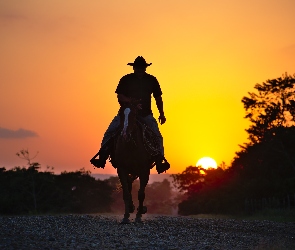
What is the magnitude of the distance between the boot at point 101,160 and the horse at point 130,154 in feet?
0.76

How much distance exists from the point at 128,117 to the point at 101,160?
87.1 inches

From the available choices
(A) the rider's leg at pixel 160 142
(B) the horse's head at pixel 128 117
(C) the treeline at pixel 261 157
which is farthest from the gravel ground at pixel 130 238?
(C) the treeline at pixel 261 157

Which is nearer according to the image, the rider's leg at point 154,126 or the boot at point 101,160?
the rider's leg at point 154,126

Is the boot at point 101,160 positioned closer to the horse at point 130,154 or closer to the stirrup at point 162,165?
the horse at point 130,154

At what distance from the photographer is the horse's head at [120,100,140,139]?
16.5m

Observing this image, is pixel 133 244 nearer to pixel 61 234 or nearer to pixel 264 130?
pixel 61 234

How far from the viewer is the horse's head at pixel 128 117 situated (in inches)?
651

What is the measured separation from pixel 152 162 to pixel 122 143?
49.6 inches

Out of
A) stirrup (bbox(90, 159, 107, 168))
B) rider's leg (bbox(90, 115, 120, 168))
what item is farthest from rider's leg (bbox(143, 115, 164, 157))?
stirrup (bbox(90, 159, 107, 168))

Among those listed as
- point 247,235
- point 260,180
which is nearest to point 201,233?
point 247,235

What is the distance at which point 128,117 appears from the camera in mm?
16562

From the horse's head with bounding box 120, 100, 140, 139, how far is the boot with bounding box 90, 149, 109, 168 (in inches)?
57.4

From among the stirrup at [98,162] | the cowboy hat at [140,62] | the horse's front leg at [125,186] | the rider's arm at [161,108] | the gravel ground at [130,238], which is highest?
the cowboy hat at [140,62]

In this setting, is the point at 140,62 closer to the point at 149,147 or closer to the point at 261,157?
the point at 149,147
